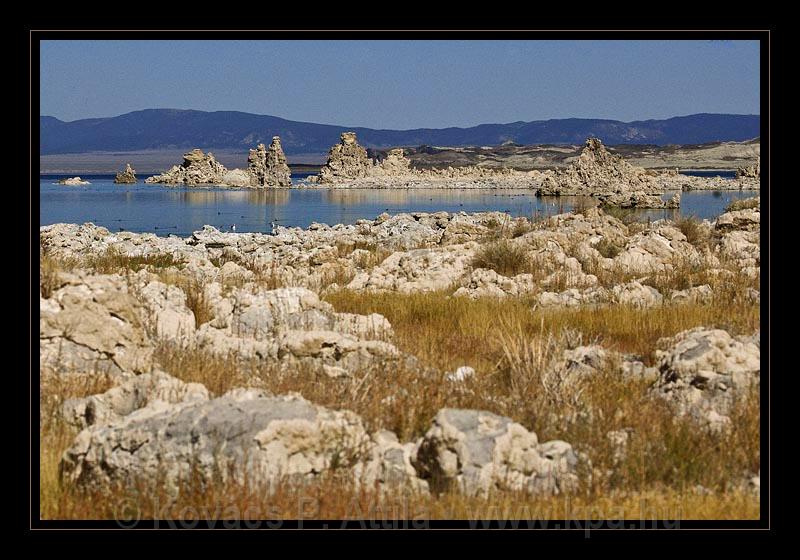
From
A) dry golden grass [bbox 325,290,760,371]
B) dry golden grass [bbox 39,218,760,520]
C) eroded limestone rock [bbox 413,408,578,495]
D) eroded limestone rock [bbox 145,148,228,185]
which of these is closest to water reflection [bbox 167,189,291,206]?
eroded limestone rock [bbox 145,148,228,185]

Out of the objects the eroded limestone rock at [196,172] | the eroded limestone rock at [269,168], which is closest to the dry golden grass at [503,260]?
the eroded limestone rock at [269,168]

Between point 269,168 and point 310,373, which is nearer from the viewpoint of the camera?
point 310,373

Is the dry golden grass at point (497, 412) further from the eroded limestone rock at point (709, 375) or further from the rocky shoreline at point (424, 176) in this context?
the rocky shoreline at point (424, 176)

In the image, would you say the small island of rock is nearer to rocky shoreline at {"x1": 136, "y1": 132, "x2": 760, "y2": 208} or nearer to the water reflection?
rocky shoreline at {"x1": 136, "y1": 132, "x2": 760, "y2": 208}

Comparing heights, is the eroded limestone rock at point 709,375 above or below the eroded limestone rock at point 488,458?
above

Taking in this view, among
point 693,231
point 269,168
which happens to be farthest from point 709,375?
point 269,168

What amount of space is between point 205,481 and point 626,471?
1.84 meters

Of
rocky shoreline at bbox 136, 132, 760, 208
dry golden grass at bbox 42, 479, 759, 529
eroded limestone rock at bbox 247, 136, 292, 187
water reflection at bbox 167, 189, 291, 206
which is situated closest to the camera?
dry golden grass at bbox 42, 479, 759, 529

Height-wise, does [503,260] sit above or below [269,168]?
below

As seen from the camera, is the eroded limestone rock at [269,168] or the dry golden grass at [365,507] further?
the eroded limestone rock at [269,168]

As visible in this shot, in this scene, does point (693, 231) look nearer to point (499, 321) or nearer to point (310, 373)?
point (499, 321)
